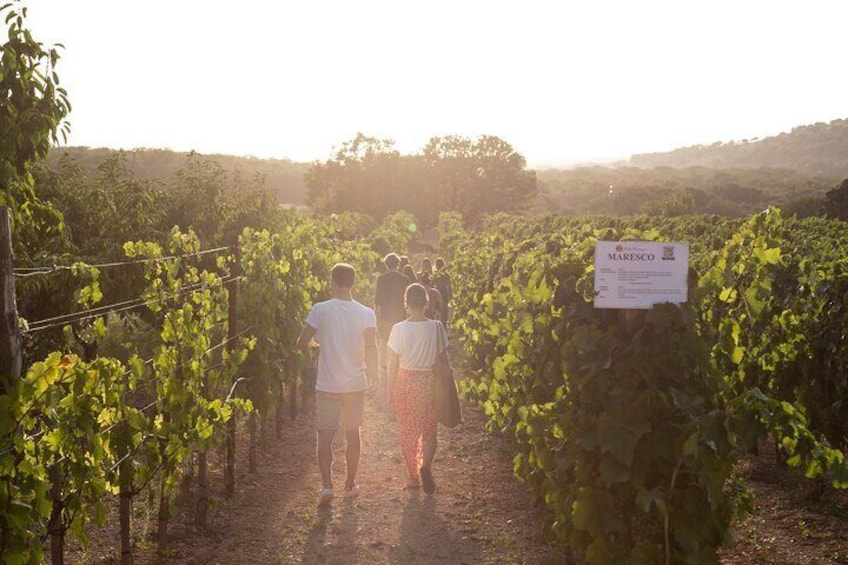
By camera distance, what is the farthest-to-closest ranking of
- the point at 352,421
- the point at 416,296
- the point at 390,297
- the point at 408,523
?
the point at 390,297 < the point at 416,296 < the point at 352,421 < the point at 408,523

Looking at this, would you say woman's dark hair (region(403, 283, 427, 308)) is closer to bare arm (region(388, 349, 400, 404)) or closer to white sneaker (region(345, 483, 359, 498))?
bare arm (region(388, 349, 400, 404))

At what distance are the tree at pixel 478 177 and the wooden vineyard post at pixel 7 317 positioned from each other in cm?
6385

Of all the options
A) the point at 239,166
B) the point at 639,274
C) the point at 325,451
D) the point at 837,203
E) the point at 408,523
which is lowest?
the point at 408,523

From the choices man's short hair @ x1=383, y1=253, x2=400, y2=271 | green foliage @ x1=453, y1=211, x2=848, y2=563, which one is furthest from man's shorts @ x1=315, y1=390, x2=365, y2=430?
man's short hair @ x1=383, y1=253, x2=400, y2=271

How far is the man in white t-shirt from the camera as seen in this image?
709cm

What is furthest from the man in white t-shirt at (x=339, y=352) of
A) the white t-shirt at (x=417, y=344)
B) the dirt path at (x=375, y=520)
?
the dirt path at (x=375, y=520)

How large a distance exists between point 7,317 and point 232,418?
4.18m

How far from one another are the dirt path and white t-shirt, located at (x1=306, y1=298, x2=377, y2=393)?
1123mm

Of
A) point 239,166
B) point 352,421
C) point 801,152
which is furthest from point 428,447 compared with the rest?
point 801,152

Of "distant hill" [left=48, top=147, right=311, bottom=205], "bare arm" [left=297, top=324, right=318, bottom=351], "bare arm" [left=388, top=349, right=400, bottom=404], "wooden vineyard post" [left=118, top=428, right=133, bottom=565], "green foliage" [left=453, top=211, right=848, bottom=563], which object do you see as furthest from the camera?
"distant hill" [left=48, top=147, right=311, bottom=205]

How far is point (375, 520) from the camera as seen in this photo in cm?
704

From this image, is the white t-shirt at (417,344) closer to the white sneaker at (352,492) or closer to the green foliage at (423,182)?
the white sneaker at (352,492)

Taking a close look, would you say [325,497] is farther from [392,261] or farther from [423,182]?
[423,182]

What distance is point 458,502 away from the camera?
763 centimetres
